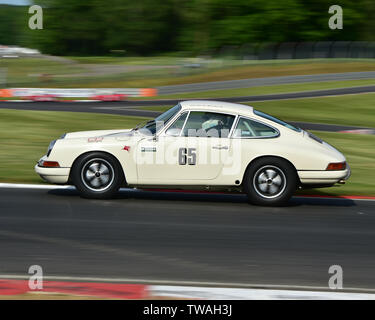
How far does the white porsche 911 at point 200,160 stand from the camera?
9375 mm

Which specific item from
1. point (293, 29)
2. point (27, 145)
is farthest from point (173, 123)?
point (293, 29)

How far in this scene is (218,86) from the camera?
111ft

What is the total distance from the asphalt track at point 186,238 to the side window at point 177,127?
113cm

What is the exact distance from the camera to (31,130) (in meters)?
17.9

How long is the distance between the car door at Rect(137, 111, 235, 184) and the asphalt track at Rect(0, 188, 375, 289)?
52 cm

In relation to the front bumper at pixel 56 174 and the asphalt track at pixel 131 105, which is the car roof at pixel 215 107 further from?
the asphalt track at pixel 131 105

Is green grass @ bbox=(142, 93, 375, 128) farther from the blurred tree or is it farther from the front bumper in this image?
the blurred tree

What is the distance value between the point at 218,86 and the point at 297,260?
27.0m

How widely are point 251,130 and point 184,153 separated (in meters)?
1.11

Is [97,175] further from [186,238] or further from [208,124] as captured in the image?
[186,238]

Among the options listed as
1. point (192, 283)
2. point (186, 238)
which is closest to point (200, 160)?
point (186, 238)

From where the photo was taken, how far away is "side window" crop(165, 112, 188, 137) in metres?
9.41

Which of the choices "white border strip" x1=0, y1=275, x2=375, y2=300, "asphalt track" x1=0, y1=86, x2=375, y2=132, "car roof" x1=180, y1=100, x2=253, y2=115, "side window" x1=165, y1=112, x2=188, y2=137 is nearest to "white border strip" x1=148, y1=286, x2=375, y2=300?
"white border strip" x1=0, y1=275, x2=375, y2=300

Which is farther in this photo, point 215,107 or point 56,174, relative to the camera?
point 215,107
